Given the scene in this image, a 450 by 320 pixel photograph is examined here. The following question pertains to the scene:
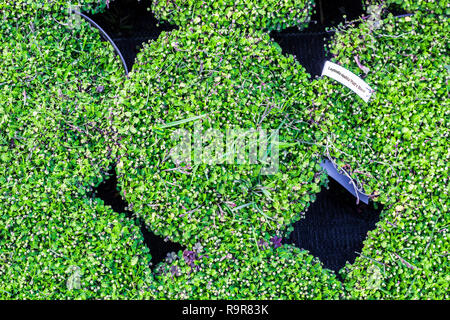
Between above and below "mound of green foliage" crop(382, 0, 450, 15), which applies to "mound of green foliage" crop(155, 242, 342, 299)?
below

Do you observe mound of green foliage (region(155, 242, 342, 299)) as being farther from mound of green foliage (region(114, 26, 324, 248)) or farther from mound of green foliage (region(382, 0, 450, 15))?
mound of green foliage (region(382, 0, 450, 15))

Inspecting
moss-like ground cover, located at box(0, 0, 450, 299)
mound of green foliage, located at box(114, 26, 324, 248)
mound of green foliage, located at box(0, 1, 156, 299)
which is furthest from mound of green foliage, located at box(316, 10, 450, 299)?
mound of green foliage, located at box(0, 1, 156, 299)

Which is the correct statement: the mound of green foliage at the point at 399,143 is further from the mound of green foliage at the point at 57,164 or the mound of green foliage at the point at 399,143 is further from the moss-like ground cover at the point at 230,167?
the mound of green foliage at the point at 57,164

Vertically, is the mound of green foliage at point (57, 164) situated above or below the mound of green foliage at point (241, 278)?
above

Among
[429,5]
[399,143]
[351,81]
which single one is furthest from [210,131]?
[429,5]

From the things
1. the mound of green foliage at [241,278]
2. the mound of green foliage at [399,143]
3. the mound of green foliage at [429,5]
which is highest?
the mound of green foliage at [429,5]

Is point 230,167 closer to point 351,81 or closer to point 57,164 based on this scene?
point 351,81

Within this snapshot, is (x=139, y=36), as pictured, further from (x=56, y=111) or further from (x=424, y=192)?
(x=424, y=192)

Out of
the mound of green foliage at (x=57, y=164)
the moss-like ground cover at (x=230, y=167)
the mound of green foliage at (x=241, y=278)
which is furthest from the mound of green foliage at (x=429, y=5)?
the mound of green foliage at (x=57, y=164)

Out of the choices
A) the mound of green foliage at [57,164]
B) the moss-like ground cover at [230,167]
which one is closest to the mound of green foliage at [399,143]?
the moss-like ground cover at [230,167]

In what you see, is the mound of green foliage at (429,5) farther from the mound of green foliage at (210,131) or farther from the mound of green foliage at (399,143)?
the mound of green foliage at (210,131)
